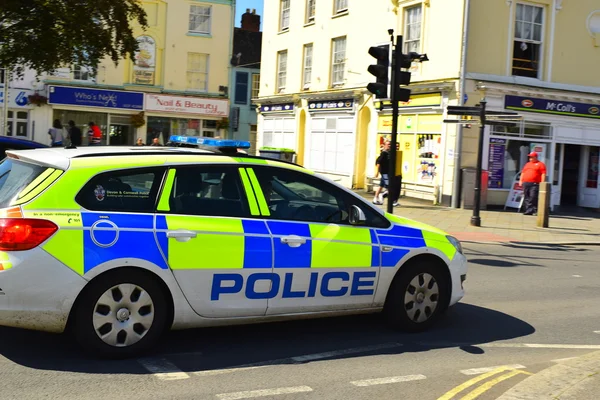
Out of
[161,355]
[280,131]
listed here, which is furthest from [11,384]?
[280,131]

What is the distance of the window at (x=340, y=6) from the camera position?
29519mm

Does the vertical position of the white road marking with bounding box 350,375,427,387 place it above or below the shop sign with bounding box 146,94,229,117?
below

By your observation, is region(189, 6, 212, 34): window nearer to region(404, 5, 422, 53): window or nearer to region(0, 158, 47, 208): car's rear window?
region(404, 5, 422, 53): window

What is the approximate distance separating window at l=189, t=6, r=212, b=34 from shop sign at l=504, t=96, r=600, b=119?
71.8ft

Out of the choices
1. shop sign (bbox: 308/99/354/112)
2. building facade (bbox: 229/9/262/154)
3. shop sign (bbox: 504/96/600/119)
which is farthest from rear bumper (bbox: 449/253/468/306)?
building facade (bbox: 229/9/262/154)

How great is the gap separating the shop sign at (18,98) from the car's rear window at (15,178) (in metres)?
31.9

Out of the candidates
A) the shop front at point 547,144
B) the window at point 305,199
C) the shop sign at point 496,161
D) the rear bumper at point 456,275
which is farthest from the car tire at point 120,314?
the shop sign at point 496,161

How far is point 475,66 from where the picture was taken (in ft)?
74.3

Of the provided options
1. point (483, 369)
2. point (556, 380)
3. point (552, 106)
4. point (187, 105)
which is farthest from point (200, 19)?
point (556, 380)

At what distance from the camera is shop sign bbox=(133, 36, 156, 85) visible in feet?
127

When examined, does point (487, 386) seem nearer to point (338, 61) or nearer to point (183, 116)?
point (338, 61)

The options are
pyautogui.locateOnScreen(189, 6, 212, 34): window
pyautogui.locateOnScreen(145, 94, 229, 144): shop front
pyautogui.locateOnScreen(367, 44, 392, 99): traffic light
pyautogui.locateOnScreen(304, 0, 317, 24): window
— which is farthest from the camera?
pyautogui.locateOnScreen(189, 6, 212, 34): window

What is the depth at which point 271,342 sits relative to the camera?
6352mm

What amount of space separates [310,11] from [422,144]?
10865mm
